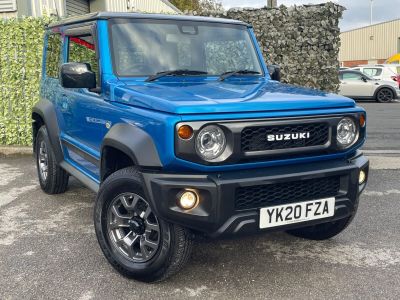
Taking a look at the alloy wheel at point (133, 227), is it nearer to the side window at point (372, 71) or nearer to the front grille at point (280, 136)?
the front grille at point (280, 136)

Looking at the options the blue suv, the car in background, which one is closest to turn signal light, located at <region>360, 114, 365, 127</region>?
the blue suv

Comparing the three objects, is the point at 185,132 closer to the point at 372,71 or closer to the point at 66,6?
the point at 66,6

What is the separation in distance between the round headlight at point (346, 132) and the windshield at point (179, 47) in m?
1.20

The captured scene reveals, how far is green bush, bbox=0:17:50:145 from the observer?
7223 mm

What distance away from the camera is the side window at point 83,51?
12.0ft

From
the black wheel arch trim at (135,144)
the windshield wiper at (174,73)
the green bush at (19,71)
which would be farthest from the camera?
the green bush at (19,71)

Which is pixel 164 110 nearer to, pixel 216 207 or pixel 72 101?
pixel 216 207

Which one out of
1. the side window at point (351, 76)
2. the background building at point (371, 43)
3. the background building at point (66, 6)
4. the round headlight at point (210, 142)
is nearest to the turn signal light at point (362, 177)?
the round headlight at point (210, 142)

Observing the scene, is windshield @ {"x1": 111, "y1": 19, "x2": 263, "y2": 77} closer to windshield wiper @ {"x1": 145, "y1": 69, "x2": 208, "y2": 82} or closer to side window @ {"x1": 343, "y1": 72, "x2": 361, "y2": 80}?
windshield wiper @ {"x1": 145, "y1": 69, "x2": 208, "y2": 82}

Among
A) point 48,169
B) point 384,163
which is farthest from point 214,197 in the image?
point 384,163

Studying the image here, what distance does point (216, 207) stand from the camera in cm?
262

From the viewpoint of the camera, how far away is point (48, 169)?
196 inches

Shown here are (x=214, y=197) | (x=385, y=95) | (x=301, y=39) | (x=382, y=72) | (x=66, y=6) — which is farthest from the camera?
(x=382, y=72)

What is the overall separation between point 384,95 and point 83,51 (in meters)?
16.2
